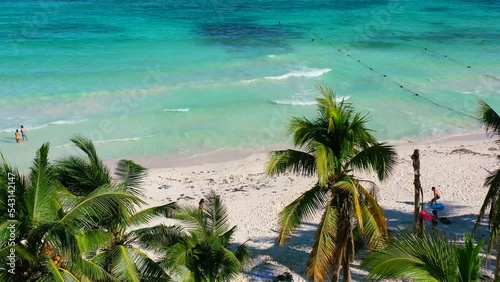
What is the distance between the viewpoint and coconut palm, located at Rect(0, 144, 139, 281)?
784 cm

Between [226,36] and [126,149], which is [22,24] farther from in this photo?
[126,149]

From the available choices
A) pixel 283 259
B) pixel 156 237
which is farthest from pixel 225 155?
pixel 156 237

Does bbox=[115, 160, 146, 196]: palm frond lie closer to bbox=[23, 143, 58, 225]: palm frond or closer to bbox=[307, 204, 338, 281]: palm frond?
bbox=[23, 143, 58, 225]: palm frond

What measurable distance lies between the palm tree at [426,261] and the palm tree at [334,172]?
2741 millimetres

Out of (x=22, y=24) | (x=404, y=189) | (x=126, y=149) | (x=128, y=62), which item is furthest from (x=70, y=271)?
(x=22, y=24)

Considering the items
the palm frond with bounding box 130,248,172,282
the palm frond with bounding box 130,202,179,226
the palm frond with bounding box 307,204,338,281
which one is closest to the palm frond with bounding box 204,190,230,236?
the palm frond with bounding box 130,202,179,226

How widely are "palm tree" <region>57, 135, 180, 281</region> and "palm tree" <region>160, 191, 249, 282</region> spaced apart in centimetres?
26

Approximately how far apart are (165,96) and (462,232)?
2116 cm

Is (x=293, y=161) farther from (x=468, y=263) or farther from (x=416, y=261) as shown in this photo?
(x=468, y=263)

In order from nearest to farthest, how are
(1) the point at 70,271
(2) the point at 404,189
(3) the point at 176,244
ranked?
1. (1) the point at 70,271
2. (3) the point at 176,244
3. (2) the point at 404,189

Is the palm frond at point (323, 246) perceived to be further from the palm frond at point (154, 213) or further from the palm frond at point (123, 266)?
the palm frond at point (123, 266)

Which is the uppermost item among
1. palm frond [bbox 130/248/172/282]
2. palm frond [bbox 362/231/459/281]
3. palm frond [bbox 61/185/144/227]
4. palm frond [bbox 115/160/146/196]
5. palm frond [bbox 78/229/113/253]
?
palm frond [bbox 115/160/146/196]

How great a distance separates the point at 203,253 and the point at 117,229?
1.47 metres

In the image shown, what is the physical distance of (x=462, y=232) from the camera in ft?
57.8
